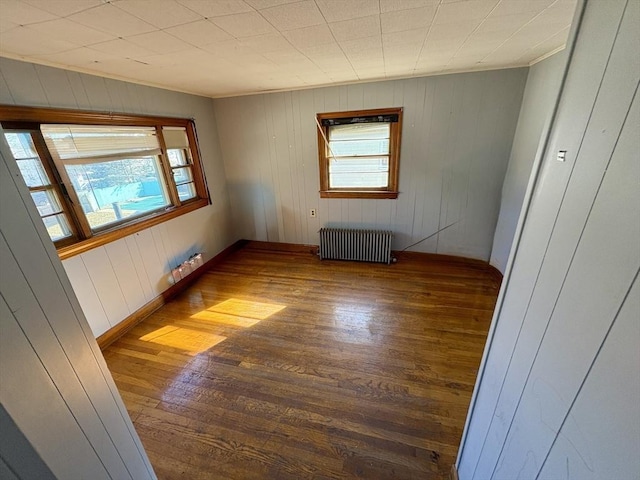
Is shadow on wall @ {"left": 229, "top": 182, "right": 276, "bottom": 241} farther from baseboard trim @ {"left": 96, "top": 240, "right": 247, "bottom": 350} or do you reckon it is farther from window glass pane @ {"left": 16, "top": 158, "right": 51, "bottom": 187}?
window glass pane @ {"left": 16, "top": 158, "right": 51, "bottom": 187}

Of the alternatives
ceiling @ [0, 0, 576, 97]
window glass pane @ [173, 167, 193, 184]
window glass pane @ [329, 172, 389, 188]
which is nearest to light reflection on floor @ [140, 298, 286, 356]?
window glass pane @ [173, 167, 193, 184]

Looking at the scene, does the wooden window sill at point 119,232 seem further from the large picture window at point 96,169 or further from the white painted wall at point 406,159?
the white painted wall at point 406,159

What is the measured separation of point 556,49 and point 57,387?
3.70 meters

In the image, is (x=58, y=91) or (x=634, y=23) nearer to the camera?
(x=634, y=23)

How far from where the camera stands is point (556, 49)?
2.16 meters

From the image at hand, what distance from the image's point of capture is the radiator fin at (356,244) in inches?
144

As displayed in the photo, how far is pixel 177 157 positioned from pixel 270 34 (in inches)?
93.8

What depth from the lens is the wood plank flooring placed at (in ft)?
5.05

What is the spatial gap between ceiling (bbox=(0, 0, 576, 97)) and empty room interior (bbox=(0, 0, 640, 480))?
0.02 meters

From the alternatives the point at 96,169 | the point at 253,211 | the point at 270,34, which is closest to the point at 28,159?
the point at 96,169

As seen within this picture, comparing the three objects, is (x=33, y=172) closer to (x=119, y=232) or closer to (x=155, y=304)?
(x=119, y=232)

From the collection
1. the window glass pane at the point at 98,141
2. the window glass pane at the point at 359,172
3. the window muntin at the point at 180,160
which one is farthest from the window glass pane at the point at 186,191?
the window glass pane at the point at 359,172

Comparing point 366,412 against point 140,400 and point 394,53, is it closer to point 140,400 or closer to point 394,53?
point 140,400

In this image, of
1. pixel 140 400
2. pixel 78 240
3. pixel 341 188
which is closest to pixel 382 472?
pixel 140 400
